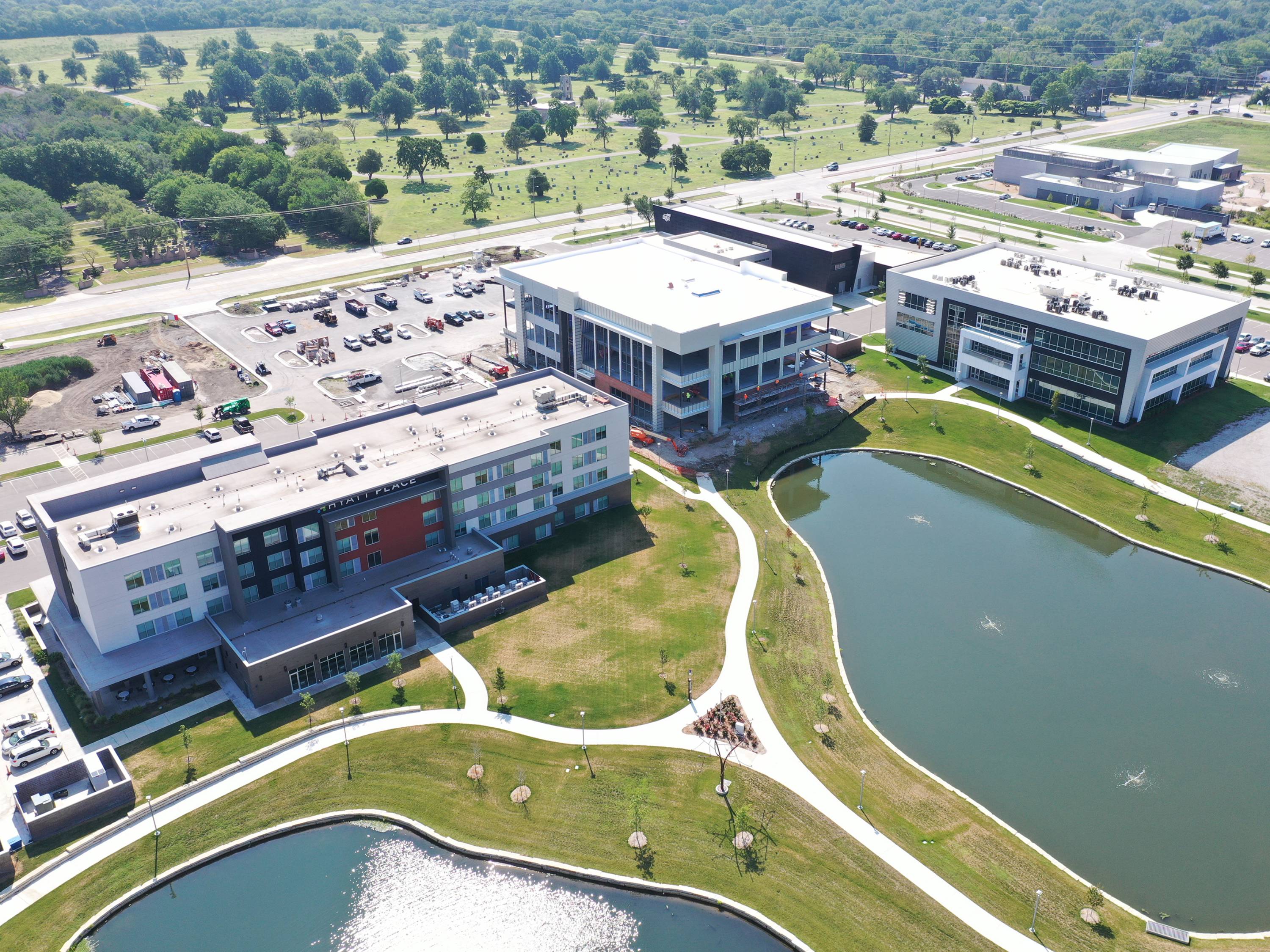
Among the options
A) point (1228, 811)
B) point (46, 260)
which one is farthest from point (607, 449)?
point (46, 260)

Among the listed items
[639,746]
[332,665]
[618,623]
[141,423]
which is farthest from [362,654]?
[141,423]

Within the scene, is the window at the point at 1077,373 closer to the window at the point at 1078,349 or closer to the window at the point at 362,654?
the window at the point at 1078,349

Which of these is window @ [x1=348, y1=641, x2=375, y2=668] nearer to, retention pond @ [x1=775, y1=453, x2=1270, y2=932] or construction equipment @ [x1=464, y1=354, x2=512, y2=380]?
retention pond @ [x1=775, y1=453, x2=1270, y2=932]

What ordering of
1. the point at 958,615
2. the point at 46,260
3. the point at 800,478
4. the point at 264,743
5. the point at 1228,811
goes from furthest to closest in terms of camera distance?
the point at 46,260 → the point at 800,478 → the point at 958,615 → the point at 264,743 → the point at 1228,811

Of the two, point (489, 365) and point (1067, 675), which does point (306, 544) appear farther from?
point (1067, 675)

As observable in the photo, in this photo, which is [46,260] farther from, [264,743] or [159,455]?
[264,743]

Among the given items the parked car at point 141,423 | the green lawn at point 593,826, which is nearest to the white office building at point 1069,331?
the green lawn at point 593,826
